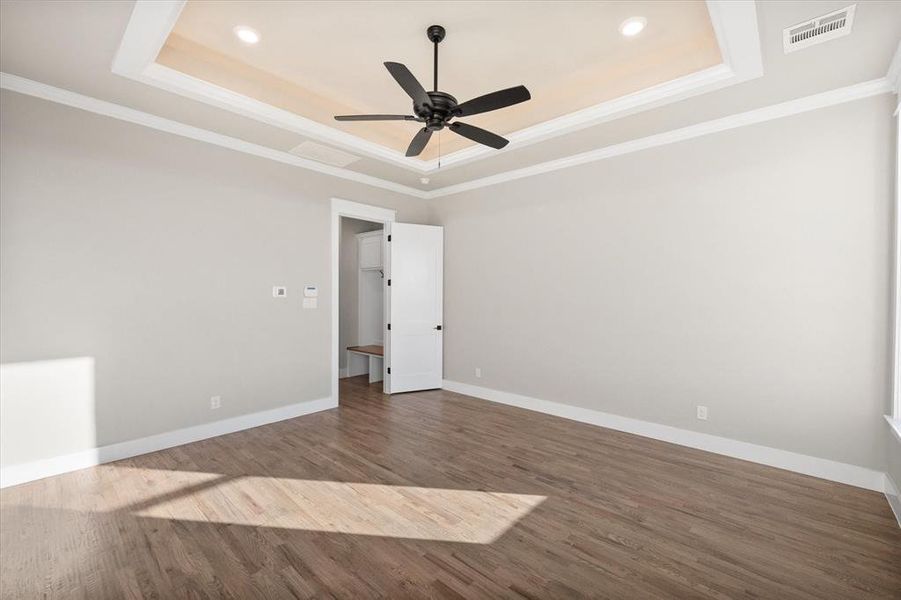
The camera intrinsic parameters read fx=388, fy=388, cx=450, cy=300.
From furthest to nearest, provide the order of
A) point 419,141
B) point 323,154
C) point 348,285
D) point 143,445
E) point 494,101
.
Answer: point 348,285
point 323,154
point 143,445
point 419,141
point 494,101

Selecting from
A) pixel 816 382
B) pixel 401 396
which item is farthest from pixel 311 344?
pixel 816 382

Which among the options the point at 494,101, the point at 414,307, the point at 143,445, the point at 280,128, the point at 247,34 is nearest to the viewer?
the point at 494,101

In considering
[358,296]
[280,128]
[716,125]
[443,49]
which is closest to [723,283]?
[716,125]

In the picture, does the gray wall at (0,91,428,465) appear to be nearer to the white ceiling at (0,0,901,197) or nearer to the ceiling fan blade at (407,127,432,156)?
the white ceiling at (0,0,901,197)

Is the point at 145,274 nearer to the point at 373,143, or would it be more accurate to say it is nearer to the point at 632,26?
the point at 373,143

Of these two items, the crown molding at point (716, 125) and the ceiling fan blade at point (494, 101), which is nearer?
the ceiling fan blade at point (494, 101)

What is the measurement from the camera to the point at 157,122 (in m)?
3.44

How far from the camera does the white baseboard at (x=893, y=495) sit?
2430 millimetres

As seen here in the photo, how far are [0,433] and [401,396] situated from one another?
3609 millimetres

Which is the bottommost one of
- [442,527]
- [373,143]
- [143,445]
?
[442,527]

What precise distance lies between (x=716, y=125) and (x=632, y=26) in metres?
1.40

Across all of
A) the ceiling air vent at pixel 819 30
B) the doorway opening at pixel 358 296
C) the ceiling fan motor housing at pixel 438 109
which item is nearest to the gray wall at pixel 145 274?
the doorway opening at pixel 358 296

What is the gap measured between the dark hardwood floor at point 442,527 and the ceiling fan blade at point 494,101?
8.53ft

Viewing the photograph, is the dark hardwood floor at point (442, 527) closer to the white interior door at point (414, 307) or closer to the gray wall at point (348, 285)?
the white interior door at point (414, 307)
